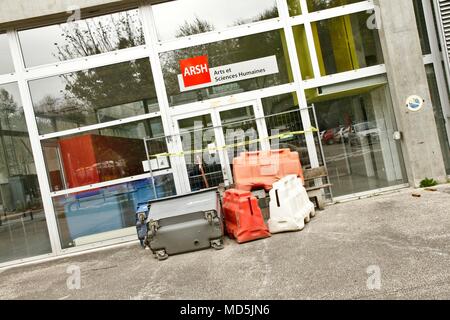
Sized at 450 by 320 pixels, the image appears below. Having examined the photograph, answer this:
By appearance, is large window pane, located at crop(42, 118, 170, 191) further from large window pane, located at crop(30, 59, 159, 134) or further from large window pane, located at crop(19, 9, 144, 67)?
large window pane, located at crop(19, 9, 144, 67)

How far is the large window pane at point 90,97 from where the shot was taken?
8453 mm

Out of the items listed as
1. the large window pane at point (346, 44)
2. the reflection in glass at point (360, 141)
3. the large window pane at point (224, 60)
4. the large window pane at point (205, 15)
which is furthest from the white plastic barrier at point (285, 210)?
the large window pane at point (205, 15)

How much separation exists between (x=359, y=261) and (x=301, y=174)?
317cm

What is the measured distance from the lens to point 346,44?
8.63 m

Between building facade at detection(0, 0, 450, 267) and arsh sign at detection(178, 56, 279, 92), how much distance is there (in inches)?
0.7

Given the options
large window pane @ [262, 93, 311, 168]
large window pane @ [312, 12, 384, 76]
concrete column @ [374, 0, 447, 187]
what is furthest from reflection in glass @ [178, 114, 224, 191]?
concrete column @ [374, 0, 447, 187]

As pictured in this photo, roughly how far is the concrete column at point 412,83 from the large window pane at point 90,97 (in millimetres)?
4497

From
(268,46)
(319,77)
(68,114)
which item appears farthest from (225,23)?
(68,114)

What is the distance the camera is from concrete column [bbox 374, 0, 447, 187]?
27.0ft

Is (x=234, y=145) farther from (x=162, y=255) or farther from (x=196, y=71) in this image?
(x=162, y=255)

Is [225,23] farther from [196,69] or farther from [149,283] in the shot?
[149,283]

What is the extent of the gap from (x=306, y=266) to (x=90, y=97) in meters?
5.46

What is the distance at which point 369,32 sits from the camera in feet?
28.5

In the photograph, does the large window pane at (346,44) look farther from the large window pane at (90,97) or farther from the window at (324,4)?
the large window pane at (90,97)
